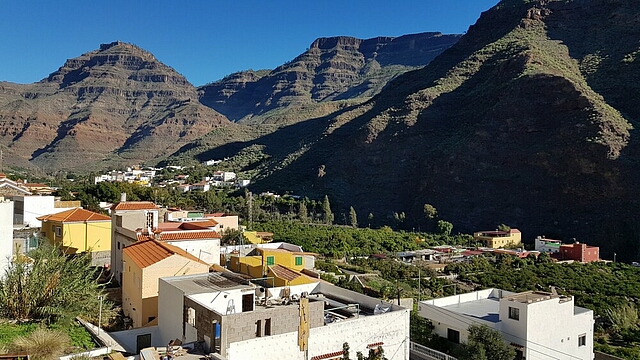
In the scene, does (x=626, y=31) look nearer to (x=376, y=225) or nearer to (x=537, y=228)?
(x=537, y=228)

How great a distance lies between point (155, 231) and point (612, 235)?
49814mm

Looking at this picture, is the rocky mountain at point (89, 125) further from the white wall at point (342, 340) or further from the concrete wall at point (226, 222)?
the white wall at point (342, 340)

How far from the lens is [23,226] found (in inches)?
974

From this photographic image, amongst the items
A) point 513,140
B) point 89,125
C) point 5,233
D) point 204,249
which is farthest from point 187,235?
point 89,125

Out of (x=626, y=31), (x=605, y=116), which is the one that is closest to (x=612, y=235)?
(x=605, y=116)

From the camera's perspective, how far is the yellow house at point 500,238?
5219cm

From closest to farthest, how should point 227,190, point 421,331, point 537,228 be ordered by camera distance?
point 421,331
point 537,228
point 227,190

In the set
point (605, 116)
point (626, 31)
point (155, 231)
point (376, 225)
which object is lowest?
point (376, 225)

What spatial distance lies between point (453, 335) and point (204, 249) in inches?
382

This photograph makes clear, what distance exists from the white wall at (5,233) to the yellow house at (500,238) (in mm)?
46611

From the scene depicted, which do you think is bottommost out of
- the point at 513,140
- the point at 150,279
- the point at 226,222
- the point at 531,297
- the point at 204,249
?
the point at 531,297

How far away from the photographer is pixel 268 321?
10.6 m

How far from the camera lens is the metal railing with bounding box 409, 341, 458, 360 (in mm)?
14555

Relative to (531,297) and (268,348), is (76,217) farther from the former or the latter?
(531,297)
